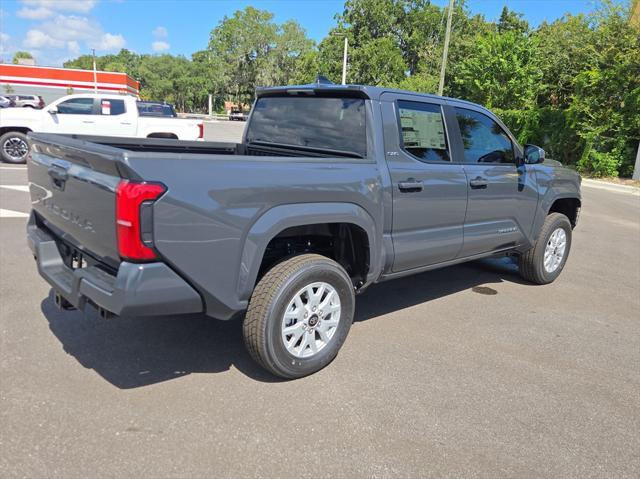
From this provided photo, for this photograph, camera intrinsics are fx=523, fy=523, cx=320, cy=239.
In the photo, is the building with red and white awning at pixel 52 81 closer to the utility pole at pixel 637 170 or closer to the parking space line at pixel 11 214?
the utility pole at pixel 637 170

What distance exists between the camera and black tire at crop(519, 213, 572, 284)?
18.5 feet

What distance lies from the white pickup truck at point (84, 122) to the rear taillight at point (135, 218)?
1041 centimetres

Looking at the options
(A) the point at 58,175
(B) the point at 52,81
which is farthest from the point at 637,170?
(B) the point at 52,81

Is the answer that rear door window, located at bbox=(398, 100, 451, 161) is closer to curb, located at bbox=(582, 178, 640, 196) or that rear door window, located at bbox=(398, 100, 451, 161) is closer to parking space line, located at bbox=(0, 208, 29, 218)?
parking space line, located at bbox=(0, 208, 29, 218)

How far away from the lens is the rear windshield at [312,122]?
3.89m

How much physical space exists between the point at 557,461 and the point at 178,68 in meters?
112

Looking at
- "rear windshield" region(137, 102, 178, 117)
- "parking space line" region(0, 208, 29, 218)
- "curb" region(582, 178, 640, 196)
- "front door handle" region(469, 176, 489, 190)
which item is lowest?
"parking space line" region(0, 208, 29, 218)

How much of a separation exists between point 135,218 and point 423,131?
2.50 meters

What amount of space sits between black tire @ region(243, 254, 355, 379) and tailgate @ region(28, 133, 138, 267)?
863mm

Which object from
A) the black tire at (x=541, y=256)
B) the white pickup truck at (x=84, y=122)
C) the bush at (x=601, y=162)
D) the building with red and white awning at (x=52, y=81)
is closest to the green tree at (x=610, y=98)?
the bush at (x=601, y=162)

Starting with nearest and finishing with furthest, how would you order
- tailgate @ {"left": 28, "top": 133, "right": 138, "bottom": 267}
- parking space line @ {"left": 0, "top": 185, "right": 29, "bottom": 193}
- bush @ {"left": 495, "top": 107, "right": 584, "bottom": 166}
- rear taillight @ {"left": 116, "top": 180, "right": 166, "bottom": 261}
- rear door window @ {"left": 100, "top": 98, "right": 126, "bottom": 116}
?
rear taillight @ {"left": 116, "top": 180, "right": 166, "bottom": 261}, tailgate @ {"left": 28, "top": 133, "right": 138, "bottom": 267}, parking space line @ {"left": 0, "top": 185, "right": 29, "bottom": 193}, rear door window @ {"left": 100, "top": 98, "right": 126, "bottom": 116}, bush @ {"left": 495, "top": 107, "right": 584, "bottom": 166}

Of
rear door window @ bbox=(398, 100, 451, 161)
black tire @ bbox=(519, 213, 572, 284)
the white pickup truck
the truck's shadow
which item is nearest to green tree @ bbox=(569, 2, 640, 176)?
the white pickup truck

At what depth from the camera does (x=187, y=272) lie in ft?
9.12

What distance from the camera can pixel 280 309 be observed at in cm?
319
